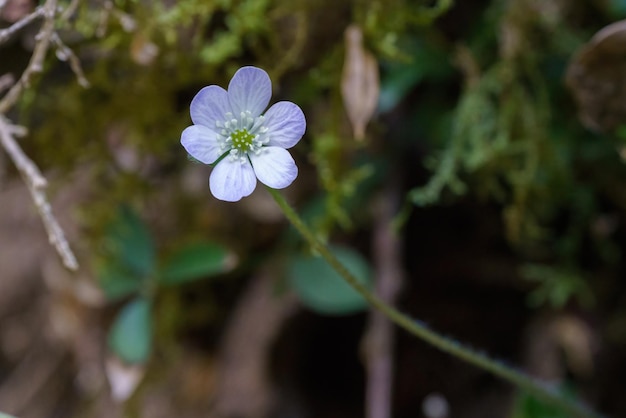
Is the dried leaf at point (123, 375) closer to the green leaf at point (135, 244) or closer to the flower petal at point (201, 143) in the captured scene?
the green leaf at point (135, 244)

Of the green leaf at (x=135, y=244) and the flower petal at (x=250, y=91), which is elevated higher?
the green leaf at (x=135, y=244)

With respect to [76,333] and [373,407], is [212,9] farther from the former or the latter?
[76,333]

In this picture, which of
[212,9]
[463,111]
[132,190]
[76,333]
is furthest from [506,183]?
[76,333]

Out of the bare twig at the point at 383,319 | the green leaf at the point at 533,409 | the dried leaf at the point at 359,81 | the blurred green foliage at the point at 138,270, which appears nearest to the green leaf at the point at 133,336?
the blurred green foliage at the point at 138,270

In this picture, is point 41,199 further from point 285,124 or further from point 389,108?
point 389,108

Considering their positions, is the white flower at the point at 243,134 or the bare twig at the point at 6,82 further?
the bare twig at the point at 6,82

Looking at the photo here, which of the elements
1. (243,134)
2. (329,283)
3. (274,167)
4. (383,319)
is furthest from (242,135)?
(383,319)

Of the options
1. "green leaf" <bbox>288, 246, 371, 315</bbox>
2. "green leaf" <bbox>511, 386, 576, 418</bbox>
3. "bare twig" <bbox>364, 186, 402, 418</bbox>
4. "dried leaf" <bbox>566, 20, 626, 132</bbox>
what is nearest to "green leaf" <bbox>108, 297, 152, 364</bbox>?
"green leaf" <bbox>288, 246, 371, 315</bbox>
